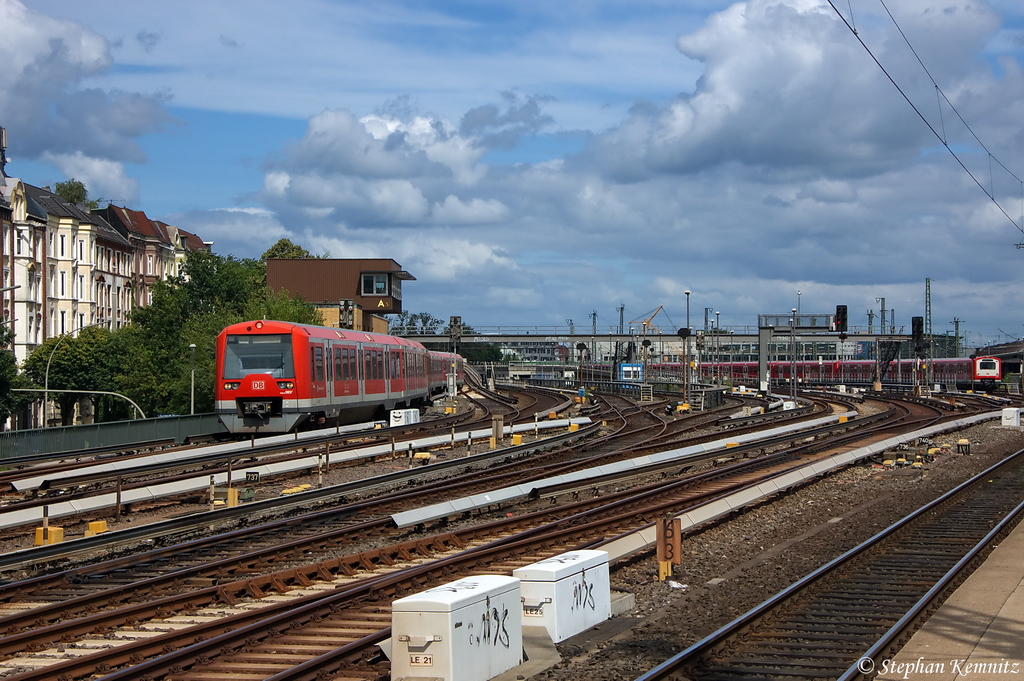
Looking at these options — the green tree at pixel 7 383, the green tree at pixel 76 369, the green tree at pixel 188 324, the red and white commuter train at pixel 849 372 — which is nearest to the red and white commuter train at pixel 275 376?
the green tree at pixel 188 324

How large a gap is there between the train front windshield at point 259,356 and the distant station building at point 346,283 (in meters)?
52.3

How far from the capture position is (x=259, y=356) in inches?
1161


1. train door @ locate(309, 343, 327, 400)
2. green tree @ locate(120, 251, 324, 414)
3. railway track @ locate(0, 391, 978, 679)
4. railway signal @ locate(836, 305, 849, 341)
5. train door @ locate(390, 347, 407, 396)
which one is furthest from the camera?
green tree @ locate(120, 251, 324, 414)

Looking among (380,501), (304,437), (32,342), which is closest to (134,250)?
(32,342)

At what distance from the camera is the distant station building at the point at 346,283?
85.8 meters

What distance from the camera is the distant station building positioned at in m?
85.8

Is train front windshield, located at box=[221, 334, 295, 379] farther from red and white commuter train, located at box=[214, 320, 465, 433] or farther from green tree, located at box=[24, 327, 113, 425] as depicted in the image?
green tree, located at box=[24, 327, 113, 425]

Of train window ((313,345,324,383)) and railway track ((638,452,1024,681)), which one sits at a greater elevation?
train window ((313,345,324,383))

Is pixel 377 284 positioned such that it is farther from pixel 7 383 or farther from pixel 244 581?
pixel 244 581

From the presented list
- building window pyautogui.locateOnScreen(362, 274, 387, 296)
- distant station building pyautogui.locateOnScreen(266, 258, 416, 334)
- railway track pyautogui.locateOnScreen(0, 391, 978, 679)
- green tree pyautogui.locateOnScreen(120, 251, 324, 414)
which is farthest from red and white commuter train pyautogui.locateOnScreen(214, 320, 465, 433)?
building window pyautogui.locateOnScreen(362, 274, 387, 296)

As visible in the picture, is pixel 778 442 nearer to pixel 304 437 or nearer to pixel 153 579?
pixel 304 437

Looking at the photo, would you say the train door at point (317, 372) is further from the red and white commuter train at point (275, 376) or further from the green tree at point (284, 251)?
the green tree at point (284, 251)

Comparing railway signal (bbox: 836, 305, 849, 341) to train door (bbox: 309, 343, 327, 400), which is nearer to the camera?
train door (bbox: 309, 343, 327, 400)

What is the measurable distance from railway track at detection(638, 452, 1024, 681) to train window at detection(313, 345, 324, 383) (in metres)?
17.7
